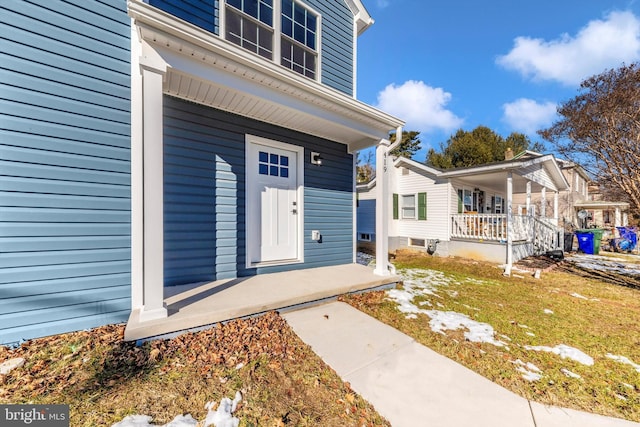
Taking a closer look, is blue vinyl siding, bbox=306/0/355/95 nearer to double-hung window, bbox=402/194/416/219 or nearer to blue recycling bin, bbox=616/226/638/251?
double-hung window, bbox=402/194/416/219

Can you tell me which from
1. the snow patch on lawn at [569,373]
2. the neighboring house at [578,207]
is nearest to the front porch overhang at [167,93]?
the snow patch on lawn at [569,373]

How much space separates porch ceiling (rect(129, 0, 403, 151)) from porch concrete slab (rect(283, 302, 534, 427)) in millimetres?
2732

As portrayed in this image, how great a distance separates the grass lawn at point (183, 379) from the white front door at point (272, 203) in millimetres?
1830

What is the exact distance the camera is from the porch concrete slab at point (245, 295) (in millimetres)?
2311

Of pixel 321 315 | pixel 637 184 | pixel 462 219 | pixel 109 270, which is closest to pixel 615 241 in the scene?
pixel 462 219

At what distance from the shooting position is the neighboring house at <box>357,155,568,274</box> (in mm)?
7688

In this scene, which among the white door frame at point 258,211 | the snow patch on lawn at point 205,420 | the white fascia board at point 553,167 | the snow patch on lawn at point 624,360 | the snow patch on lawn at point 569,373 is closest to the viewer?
the snow patch on lawn at point 205,420

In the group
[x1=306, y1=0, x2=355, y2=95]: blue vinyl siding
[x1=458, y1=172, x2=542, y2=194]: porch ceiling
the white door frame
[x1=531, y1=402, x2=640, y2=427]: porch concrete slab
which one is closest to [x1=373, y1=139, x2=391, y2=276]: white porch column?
the white door frame

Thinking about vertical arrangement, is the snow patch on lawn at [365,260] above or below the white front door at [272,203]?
below

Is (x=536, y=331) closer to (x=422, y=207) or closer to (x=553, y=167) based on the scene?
(x=422, y=207)

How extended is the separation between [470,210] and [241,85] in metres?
10.1

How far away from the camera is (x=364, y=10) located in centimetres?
536

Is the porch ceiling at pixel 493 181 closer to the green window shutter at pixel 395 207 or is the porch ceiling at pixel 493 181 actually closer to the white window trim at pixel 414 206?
the white window trim at pixel 414 206

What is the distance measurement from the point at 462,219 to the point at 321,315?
305 inches
